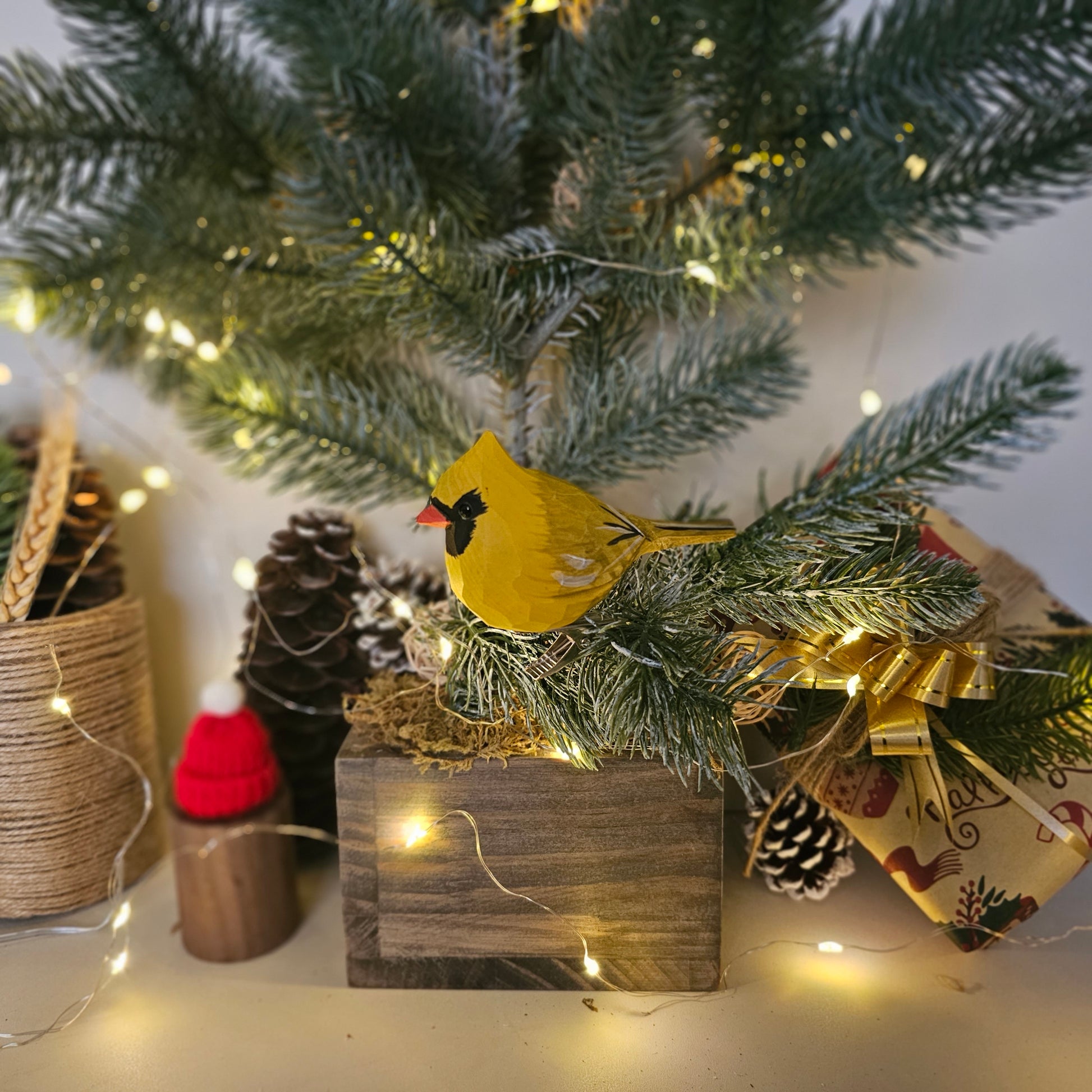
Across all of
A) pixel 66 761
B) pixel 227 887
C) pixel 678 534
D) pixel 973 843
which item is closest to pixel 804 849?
pixel 973 843

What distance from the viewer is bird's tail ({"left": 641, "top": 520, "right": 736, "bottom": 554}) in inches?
17.3

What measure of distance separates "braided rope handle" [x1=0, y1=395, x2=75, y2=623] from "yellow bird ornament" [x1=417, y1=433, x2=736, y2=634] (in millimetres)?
282

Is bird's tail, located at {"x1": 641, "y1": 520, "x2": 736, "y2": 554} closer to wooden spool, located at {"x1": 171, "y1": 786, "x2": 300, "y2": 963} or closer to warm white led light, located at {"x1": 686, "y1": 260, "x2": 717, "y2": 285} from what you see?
warm white led light, located at {"x1": 686, "y1": 260, "x2": 717, "y2": 285}

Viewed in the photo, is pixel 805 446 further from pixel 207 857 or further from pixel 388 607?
→ pixel 207 857

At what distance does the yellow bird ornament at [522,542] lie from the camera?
0.40 meters

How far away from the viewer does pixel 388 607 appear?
0.61 metres

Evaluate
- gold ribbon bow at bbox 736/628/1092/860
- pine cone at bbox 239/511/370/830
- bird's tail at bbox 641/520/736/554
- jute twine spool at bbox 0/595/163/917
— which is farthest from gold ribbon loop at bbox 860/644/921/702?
jute twine spool at bbox 0/595/163/917

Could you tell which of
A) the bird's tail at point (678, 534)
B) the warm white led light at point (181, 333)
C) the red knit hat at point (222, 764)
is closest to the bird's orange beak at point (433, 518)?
the bird's tail at point (678, 534)

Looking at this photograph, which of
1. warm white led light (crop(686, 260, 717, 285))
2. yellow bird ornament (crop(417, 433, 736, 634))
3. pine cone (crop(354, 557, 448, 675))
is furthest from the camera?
pine cone (crop(354, 557, 448, 675))

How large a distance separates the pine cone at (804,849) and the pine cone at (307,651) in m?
0.32

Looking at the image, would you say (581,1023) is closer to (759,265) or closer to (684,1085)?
(684,1085)

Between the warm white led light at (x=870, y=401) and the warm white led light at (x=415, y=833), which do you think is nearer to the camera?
the warm white led light at (x=415, y=833)

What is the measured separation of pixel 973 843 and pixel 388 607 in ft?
1.36

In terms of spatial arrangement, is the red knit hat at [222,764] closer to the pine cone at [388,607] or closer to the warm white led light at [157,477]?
the pine cone at [388,607]
